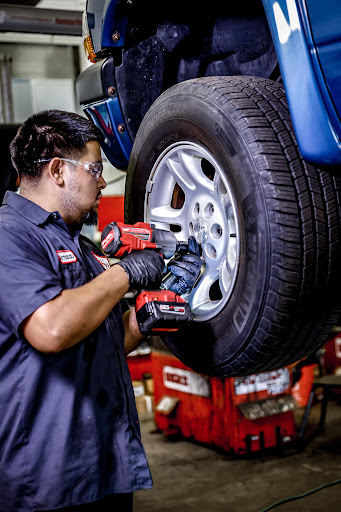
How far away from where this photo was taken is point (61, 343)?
1592mm

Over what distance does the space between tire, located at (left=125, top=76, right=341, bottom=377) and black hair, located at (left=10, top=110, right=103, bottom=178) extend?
24 centimetres

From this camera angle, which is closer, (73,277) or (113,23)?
(73,277)

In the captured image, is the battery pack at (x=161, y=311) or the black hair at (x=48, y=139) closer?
the battery pack at (x=161, y=311)

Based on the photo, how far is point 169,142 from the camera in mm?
1843

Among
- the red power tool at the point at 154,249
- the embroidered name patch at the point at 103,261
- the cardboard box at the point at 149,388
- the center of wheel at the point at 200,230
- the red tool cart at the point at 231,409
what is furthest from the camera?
the cardboard box at the point at 149,388

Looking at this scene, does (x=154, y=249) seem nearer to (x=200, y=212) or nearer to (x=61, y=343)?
Result: (x=200, y=212)

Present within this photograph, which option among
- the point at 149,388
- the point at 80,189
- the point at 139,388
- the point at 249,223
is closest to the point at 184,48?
the point at 80,189

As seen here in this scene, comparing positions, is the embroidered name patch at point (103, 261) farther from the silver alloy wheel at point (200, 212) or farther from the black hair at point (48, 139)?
the black hair at point (48, 139)

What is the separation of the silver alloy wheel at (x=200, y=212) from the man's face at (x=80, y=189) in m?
0.19

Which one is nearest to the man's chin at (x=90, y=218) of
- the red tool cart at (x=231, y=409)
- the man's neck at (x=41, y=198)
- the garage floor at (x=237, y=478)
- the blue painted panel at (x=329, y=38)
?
the man's neck at (x=41, y=198)

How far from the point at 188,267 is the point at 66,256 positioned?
38 centimetres

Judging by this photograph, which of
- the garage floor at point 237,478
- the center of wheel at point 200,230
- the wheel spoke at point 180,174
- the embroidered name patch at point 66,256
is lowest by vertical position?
the garage floor at point 237,478

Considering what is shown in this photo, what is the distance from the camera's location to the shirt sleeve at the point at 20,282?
1.58m

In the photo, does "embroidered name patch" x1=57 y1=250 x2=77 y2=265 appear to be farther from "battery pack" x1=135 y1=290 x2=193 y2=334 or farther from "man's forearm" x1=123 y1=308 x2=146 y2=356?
"man's forearm" x1=123 y1=308 x2=146 y2=356
